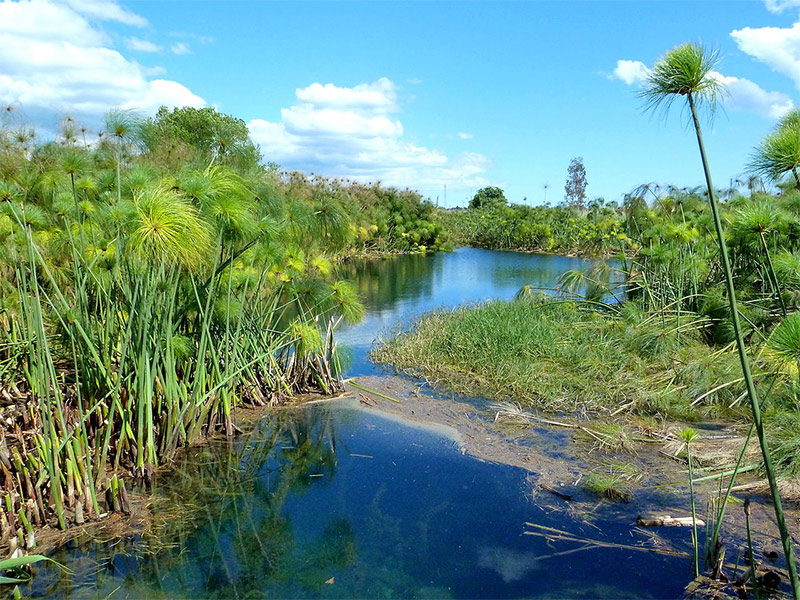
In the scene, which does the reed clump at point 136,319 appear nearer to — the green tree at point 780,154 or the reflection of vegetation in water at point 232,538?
the reflection of vegetation in water at point 232,538

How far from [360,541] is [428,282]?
14.3 meters

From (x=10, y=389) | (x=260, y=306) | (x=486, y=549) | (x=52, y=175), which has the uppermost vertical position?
(x=52, y=175)

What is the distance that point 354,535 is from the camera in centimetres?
460

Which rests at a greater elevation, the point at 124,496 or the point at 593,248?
the point at 593,248

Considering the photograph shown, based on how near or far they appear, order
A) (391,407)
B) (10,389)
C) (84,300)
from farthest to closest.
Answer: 1. (391,407)
2. (10,389)
3. (84,300)

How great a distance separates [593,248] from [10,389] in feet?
79.3

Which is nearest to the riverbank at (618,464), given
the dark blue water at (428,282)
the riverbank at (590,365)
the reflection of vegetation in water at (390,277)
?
the riverbank at (590,365)

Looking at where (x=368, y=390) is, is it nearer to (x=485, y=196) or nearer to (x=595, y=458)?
(x=595, y=458)

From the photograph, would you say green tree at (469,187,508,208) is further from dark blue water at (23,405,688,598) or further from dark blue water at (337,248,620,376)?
dark blue water at (23,405,688,598)

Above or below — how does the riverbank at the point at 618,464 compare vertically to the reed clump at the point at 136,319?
below

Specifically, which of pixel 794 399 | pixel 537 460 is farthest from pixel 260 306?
pixel 794 399

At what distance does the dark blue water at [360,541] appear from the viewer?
12.8 ft

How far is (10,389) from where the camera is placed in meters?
5.41

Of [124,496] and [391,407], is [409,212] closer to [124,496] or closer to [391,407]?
[391,407]
